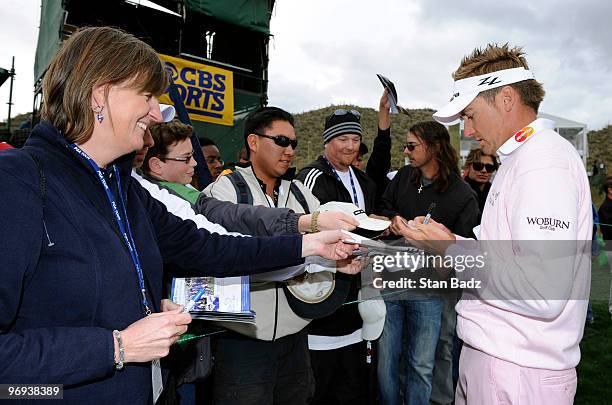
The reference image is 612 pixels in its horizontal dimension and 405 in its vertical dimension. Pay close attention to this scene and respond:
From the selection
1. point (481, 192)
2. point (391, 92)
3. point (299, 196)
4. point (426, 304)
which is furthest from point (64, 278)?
point (481, 192)

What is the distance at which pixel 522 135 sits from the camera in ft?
6.69

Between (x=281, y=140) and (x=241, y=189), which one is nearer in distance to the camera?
(x=241, y=189)

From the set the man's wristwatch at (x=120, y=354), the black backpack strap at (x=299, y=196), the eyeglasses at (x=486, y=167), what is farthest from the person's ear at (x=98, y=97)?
the eyeglasses at (x=486, y=167)

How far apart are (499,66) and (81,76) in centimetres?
187

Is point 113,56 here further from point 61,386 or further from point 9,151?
point 61,386

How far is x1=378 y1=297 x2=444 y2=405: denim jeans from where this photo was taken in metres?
3.95

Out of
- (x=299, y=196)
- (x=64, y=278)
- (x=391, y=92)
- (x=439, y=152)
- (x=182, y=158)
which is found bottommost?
(x=64, y=278)

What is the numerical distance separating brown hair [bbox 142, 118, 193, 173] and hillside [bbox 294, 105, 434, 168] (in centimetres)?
3474

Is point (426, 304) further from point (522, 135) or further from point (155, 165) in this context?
point (155, 165)

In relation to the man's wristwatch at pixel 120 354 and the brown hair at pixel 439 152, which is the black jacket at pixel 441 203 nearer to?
the brown hair at pixel 439 152

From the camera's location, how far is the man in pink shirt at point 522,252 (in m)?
1.77

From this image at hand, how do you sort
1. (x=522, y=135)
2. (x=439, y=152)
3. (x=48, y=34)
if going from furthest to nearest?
(x=48, y=34)
(x=439, y=152)
(x=522, y=135)

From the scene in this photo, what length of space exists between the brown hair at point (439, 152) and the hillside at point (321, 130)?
33.4 meters

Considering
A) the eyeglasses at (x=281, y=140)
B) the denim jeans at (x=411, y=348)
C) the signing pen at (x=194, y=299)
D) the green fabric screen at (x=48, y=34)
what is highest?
the green fabric screen at (x=48, y=34)
